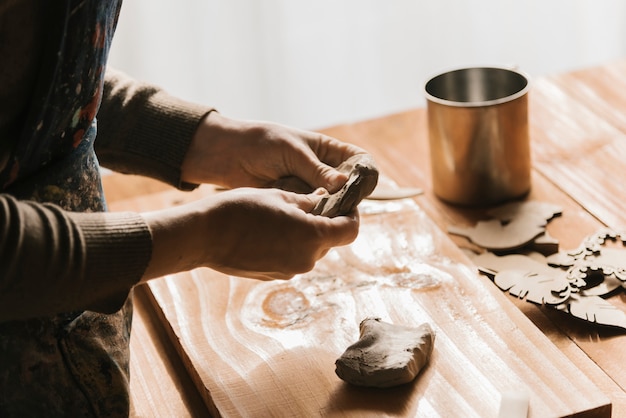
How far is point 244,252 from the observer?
2.91 feet

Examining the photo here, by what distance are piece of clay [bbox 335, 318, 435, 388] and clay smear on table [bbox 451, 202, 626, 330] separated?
0.61 ft

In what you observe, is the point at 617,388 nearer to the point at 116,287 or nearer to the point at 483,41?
the point at 116,287

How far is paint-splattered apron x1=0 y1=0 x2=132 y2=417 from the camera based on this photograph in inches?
33.0

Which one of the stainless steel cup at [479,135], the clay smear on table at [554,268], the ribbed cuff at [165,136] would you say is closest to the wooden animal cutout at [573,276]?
the clay smear on table at [554,268]

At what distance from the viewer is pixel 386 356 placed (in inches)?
37.1

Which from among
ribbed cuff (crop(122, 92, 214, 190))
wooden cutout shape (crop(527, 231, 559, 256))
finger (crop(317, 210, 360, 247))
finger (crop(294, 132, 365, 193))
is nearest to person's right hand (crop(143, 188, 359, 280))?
finger (crop(317, 210, 360, 247))

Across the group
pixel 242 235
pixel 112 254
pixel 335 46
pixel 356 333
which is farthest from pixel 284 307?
pixel 335 46

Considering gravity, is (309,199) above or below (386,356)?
above

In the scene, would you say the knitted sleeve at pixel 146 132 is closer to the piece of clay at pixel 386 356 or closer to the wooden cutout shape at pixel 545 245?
the piece of clay at pixel 386 356

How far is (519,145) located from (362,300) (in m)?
0.37

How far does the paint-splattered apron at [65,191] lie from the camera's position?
837 mm

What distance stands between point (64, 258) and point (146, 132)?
1.34 ft

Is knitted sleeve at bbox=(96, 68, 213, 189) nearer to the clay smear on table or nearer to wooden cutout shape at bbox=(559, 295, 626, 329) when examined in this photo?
the clay smear on table

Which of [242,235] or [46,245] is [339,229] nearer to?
[242,235]
